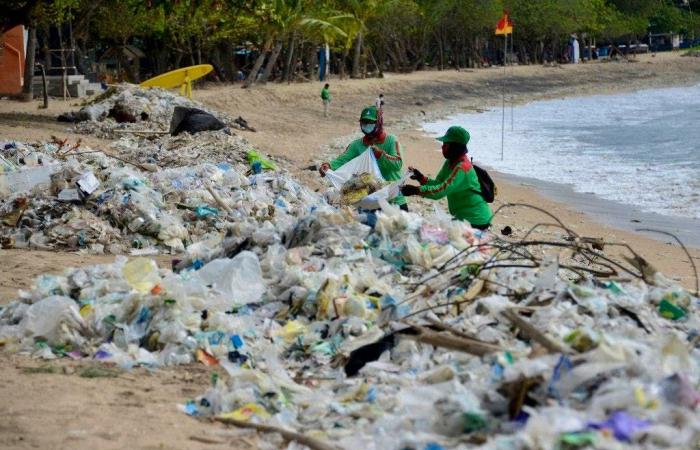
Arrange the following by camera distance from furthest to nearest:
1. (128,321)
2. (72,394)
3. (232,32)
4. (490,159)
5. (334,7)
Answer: (334,7), (232,32), (490,159), (128,321), (72,394)

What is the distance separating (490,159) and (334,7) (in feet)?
56.7

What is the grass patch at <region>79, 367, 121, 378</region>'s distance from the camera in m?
5.47

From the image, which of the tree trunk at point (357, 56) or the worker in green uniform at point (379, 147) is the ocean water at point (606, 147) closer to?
the tree trunk at point (357, 56)

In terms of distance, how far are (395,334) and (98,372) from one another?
5.10ft

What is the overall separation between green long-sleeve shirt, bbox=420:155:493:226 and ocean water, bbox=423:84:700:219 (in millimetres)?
8843

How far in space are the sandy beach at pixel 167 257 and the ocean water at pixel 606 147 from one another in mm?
1284

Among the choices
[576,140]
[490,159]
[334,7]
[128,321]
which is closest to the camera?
[128,321]

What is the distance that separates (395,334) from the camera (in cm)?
536

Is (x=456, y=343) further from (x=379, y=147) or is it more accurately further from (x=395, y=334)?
(x=379, y=147)

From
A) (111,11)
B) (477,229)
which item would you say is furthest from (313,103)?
(477,229)

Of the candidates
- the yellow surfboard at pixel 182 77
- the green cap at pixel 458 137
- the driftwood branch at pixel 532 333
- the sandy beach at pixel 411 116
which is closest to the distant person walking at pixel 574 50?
the sandy beach at pixel 411 116

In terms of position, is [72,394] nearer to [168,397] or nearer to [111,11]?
[168,397]

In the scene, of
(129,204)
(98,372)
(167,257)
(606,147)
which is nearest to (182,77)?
(606,147)

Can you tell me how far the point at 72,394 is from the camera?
5.08 metres
